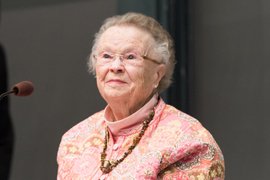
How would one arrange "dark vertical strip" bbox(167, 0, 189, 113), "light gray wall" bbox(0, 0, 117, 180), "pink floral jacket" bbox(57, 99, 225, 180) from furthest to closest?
"light gray wall" bbox(0, 0, 117, 180) < "dark vertical strip" bbox(167, 0, 189, 113) < "pink floral jacket" bbox(57, 99, 225, 180)

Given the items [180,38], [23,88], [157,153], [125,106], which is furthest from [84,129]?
[180,38]

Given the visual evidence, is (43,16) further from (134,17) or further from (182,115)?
(182,115)

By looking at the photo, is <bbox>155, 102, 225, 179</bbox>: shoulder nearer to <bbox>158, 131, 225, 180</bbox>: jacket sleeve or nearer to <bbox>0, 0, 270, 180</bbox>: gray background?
<bbox>158, 131, 225, 180</bbox>: jacket sleeve

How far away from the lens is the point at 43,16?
324 cm

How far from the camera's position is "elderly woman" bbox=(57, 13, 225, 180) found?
182 centimetres

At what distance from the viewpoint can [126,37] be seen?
2.00m

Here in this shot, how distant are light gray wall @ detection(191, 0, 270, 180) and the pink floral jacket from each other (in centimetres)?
63

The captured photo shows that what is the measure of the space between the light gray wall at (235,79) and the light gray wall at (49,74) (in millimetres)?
884

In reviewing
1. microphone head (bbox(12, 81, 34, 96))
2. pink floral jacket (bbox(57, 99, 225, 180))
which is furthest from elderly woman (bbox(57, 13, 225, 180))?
microphone head (bbox(12, 81, 34, 96))

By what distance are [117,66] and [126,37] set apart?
18 cm

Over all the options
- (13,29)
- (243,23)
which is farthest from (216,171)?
(13,29)

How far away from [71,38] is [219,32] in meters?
1.27

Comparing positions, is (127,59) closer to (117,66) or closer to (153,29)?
(117,66)

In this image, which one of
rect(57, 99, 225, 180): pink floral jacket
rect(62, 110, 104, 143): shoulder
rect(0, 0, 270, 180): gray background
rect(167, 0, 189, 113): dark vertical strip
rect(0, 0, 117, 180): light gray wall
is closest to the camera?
rect(57, 99, 225, 180): pink floral jacket
